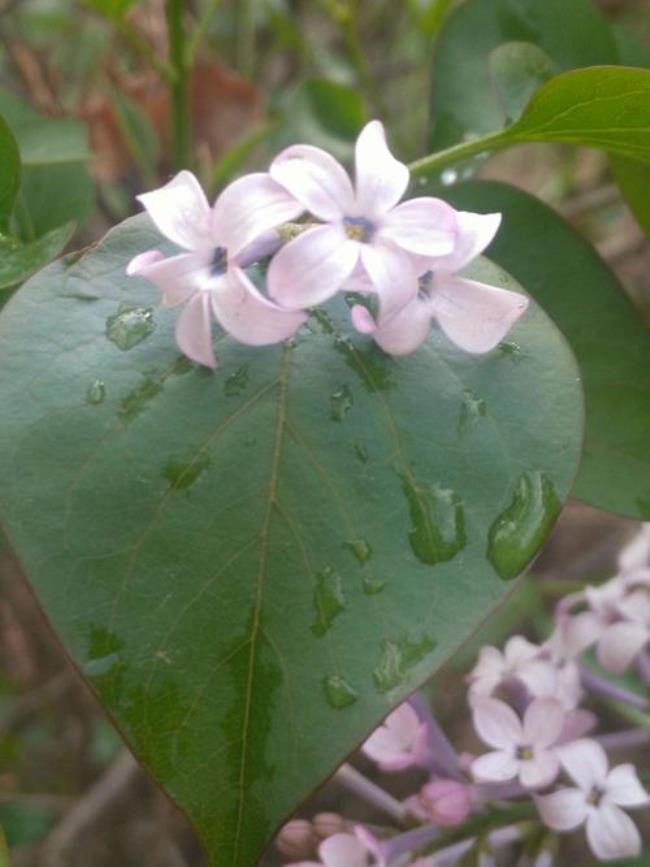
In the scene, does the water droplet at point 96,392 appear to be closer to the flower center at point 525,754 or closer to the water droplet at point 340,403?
the water droplet at point 340,403

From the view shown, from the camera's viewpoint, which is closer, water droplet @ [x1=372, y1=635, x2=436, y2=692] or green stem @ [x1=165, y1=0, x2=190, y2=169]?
water droplet @ [x1=372, y1=635, x2=436, y2=692]

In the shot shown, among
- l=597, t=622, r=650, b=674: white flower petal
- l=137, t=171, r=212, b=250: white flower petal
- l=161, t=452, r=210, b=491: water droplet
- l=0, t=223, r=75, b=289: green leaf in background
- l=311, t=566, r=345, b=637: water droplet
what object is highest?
l=137, t=171, r=212, b=250: white flower petal

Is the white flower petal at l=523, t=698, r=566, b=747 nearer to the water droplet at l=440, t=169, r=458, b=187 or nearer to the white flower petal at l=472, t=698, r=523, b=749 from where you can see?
the white flower petal at l=472, t=698, r=523, b=749

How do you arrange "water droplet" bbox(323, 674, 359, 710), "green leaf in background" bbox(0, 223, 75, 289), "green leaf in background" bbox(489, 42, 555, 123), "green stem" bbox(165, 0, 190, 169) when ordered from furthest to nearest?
"green stem" bbox(165, 0, 190, 169)
"green leaf in background" bbox(489, 42, 555, 123)
"green leaf in background" bbox(0, 223, 75, 289)
"water droplet" bbox(323, 674, 359, 710)

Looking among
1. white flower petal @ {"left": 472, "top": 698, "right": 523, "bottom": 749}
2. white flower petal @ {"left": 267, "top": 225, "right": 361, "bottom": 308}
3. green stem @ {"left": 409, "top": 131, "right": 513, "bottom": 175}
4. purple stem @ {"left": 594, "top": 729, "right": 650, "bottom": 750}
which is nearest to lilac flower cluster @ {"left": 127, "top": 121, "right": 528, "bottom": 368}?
white flower petal @ {"left": 267, "top": 225, "right": 361, "bottom": 308}

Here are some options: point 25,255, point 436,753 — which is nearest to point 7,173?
point 25,255

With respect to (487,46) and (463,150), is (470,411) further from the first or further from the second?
(487,46)
